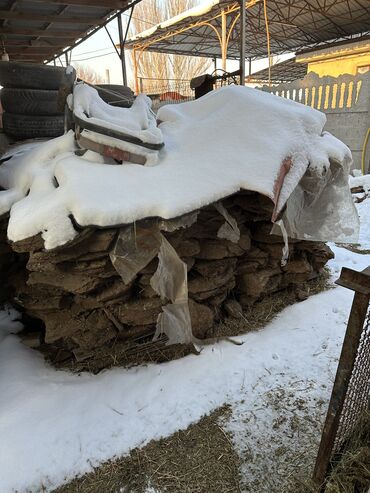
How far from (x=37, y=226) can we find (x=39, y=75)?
267 centimetres

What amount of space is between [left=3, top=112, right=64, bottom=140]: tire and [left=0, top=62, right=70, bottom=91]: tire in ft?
1.10

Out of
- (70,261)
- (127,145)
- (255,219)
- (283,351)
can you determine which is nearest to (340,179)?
(255,219)

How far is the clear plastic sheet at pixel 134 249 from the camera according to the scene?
7.55ft

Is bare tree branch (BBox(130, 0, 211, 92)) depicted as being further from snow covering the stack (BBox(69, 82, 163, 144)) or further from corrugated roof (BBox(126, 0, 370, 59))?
snow covering the stack (BBox(69, 82, 163, 144))

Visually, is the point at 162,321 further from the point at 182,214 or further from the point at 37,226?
the point at 37,226

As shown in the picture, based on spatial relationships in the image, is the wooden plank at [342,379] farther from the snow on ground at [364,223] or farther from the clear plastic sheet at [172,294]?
the snow on ground at [364,223]

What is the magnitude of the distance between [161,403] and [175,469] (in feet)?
1.47

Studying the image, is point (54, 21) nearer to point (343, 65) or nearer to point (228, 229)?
point (228, 229)

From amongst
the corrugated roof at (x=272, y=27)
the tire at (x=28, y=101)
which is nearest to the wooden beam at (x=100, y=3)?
the tire at (x=28, y=101)

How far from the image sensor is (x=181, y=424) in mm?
2146

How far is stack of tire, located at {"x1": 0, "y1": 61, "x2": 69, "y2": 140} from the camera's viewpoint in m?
3.87

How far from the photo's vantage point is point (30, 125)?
4117mm

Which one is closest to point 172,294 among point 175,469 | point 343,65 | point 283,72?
point 175,469

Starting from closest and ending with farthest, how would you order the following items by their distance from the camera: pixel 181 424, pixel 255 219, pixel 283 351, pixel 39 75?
pixel 181 424, pixel 283 351, pixel 255 219, pixel 39 75
